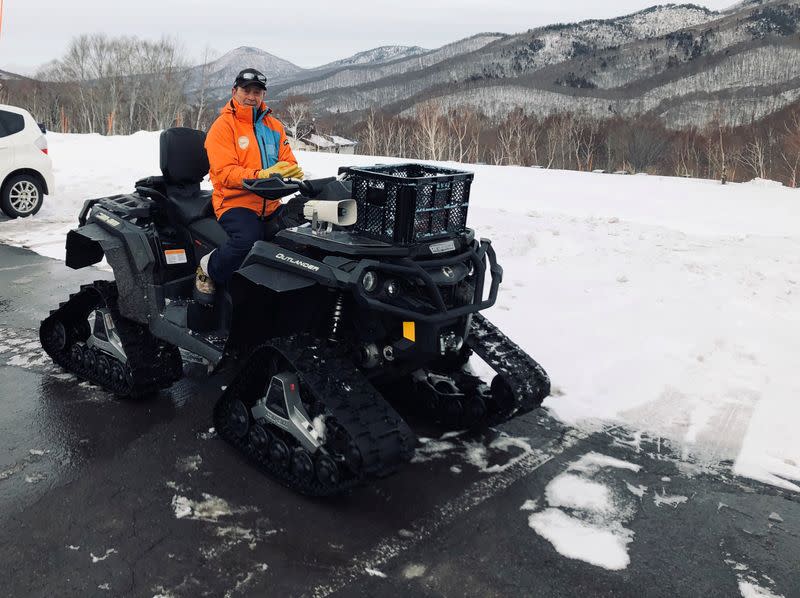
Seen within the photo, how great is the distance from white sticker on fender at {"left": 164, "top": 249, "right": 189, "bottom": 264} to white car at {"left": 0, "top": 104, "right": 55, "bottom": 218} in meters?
8.44

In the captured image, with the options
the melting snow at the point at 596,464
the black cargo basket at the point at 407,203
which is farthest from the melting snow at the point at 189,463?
the melting snow at the point at 596,464

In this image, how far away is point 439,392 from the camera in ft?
16.9

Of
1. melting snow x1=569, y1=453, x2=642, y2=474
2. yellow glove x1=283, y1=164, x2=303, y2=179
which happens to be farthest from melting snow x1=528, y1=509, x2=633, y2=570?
yellow glove x1=283, y1=164, x2=303, y2=179

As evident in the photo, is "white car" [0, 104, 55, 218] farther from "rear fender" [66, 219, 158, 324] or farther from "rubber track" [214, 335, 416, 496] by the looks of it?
"rubber track" [214, 335, 416, 496]

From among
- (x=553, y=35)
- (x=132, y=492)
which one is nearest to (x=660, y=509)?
(x=132, y=492)

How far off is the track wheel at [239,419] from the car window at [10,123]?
32.9ft

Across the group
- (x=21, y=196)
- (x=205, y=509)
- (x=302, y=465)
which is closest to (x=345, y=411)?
(x=302, y=465)

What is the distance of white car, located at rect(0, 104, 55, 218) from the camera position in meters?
12.3

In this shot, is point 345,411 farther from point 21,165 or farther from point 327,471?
point 21,165

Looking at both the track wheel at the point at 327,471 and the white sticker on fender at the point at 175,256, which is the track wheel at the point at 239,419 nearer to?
the track wheel at the point at 327,471

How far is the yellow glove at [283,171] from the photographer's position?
439 centimetres

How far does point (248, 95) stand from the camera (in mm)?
4984

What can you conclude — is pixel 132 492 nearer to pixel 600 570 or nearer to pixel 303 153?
pixel 600 570

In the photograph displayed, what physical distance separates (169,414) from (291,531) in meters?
1.78
